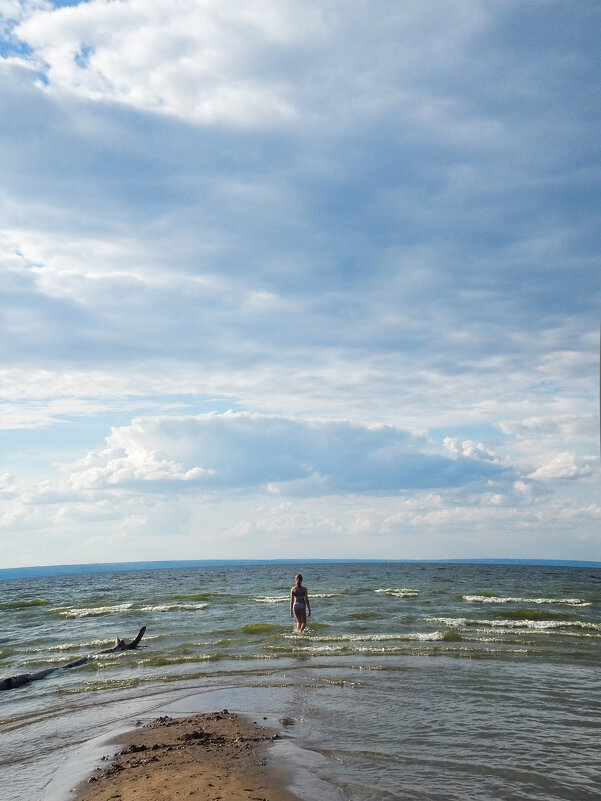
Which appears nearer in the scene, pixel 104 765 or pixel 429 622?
pixel 104 765

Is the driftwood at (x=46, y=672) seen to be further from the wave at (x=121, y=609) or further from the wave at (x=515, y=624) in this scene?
the wave at (x=515, y=624)

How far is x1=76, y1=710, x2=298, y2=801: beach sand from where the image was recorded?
22.7 feet

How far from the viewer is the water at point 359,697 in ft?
25.9

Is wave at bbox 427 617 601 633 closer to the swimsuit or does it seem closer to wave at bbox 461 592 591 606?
the swimsuit

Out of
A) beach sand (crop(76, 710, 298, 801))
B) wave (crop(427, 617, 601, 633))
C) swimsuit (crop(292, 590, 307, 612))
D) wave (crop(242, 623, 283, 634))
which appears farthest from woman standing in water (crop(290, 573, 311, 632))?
beach sand (crop(76, 710, 298, 801))

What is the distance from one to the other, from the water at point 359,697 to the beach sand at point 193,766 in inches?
19.5

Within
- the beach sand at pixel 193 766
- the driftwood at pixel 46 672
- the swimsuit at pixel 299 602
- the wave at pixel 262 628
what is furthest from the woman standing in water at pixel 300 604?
the beach sand at pixel 193 766

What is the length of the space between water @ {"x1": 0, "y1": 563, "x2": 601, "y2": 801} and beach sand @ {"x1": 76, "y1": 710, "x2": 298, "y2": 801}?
0.50 meters

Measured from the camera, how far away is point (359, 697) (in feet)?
39.3

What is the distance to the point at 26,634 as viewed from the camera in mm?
25484

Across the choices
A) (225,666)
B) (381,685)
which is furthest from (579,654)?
(225,666)

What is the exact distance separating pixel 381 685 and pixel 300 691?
1.93 metres

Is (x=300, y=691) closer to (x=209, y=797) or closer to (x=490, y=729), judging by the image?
(x=490, y=729)

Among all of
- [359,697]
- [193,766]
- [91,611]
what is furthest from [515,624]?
[91,611]
